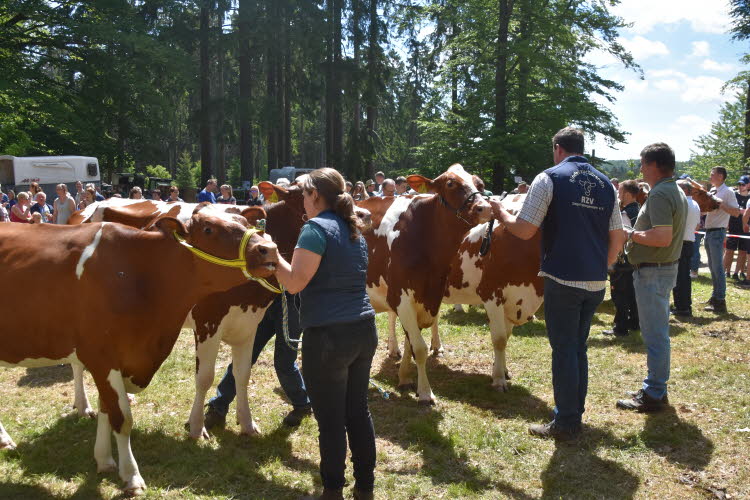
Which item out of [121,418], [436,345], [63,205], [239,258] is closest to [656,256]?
[436,345]

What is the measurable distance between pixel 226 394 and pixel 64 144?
2789 cm

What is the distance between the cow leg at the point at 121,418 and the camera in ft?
12.5

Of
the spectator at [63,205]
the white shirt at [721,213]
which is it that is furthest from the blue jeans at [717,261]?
the spectator at [63,205]

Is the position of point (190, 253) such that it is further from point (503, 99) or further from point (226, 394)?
point (503, 99)

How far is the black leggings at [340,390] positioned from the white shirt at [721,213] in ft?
31.4

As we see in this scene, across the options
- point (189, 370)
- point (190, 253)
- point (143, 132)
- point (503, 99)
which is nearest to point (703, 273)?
point (503, 99)

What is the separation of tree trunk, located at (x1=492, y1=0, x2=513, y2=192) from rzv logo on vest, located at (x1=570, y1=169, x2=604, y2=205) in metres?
18.2

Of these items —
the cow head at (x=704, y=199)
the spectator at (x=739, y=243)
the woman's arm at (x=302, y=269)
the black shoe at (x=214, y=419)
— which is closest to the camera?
the woman's arm at (x=302, y=269)

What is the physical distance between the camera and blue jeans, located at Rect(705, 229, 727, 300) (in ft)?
32.1

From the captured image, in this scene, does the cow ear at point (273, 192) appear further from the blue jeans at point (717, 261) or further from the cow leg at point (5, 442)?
the blue jeans at point (717, 261)

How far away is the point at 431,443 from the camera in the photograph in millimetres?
4855

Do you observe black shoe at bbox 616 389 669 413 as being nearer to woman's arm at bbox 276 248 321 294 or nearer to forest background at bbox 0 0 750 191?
woman's arm at bbox 276 248 321 294

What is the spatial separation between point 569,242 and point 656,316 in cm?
145

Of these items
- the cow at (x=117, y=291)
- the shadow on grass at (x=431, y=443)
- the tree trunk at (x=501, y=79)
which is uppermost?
the tree trunk at (x=501, y=79)
